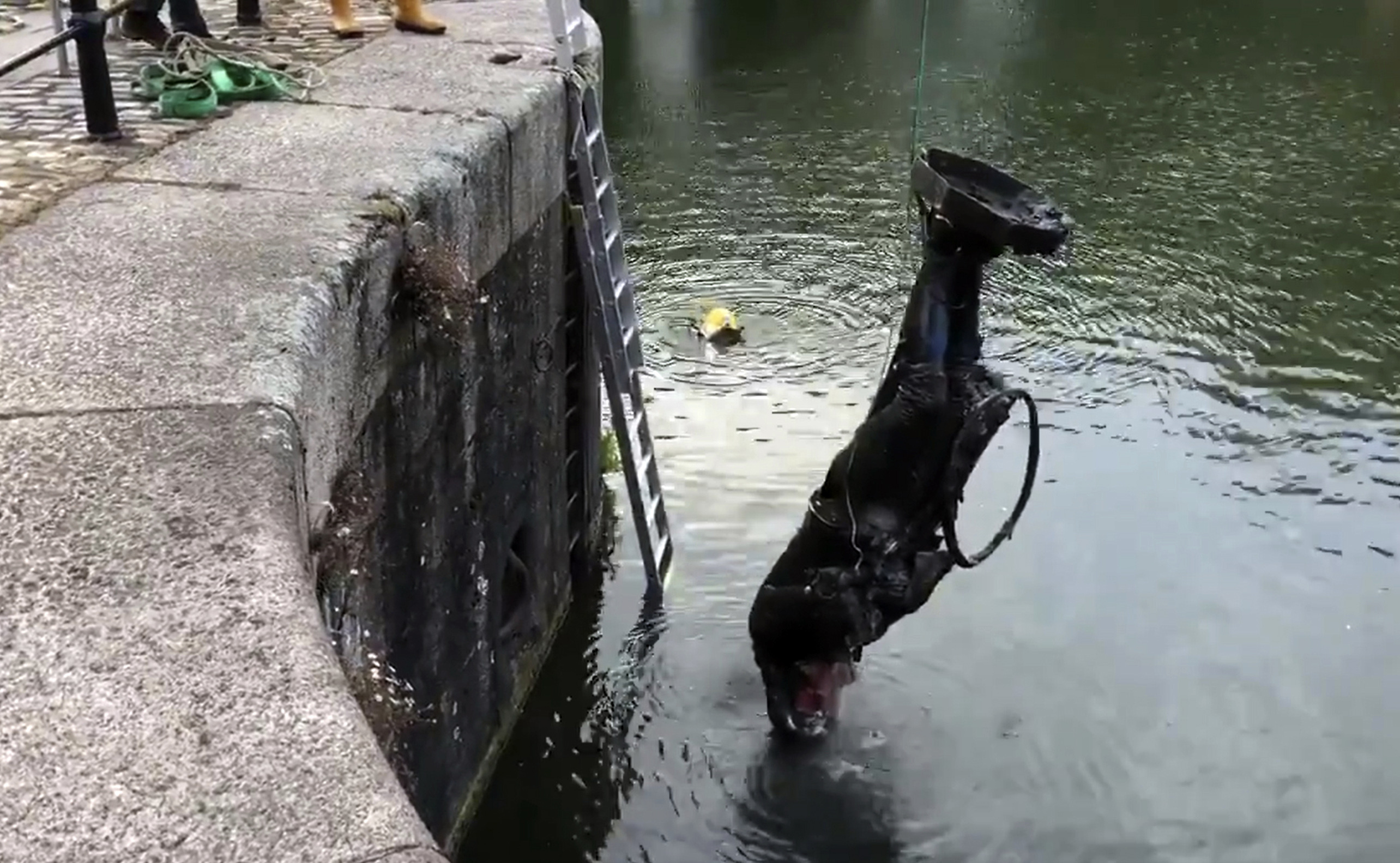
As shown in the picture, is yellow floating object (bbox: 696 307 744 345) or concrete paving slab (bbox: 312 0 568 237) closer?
concrete paving slab (bbox: 312 0 568 237)

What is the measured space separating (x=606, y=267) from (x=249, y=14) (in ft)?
8.67

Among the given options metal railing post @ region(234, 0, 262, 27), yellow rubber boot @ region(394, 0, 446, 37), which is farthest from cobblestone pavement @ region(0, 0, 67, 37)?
yellow rubber boot @ region(394, 0, 446, 37)

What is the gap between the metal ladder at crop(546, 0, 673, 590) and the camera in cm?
732

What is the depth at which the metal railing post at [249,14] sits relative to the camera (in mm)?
8469

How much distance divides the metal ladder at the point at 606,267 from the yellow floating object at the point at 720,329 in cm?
355

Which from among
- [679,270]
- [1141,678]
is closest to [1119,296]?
[679,270]

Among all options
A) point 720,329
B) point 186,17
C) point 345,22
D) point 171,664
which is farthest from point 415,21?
point 171,664

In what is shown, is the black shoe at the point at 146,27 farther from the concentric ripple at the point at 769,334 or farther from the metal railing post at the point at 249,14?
the concentric ripple at the point at 769,334

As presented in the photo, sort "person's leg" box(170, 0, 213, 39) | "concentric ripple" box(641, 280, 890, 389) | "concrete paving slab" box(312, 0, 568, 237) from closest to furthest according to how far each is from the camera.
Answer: "concrete paving slab" box(312, 0, 568, 237) → "person's leg" box(170, 0, 213, 39) → "concentric ripple" box(641, 280, 890, 389)

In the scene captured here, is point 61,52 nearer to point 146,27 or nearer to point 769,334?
point 146,27

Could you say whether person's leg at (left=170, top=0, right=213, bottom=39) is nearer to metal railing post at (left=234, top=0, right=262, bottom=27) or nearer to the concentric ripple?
metal railing post at (left=234, top=0, right=262, bottom=27)

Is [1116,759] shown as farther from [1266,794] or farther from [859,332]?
[859,332]

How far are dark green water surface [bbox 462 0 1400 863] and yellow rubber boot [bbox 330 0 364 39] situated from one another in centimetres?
333

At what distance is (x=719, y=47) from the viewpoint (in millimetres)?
23234
